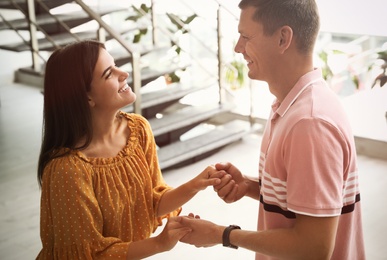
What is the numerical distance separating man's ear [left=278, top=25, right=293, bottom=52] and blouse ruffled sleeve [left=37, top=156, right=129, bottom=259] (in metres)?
0.69

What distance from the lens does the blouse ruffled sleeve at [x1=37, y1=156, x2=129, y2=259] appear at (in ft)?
5.48

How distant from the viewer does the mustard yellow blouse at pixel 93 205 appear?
1676 mm

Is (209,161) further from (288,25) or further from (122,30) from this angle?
(288,25)

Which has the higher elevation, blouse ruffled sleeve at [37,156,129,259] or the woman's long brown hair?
the woman's long brown hair

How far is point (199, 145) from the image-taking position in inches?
192

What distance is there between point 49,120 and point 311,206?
2.88 feet

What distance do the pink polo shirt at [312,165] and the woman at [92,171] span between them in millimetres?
418

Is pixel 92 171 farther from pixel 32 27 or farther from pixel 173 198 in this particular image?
pixel 32 27

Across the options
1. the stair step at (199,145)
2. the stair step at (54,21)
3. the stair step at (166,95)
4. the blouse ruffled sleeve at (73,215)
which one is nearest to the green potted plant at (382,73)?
the stair step at (199,145)

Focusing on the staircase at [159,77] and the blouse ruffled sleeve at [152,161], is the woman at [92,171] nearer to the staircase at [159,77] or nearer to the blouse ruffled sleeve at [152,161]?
the blouse ruffled sleeve at [152,161]

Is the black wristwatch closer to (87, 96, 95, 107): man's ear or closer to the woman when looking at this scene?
the woman

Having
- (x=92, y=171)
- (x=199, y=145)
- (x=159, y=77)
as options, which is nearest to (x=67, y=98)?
(x=92, y=171)

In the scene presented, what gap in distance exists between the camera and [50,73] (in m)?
1.73

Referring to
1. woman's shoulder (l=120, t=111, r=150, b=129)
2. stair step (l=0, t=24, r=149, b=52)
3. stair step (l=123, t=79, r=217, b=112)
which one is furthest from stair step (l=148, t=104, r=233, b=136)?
woman's shoulder (l=120, t=111, r=150, b=129)
